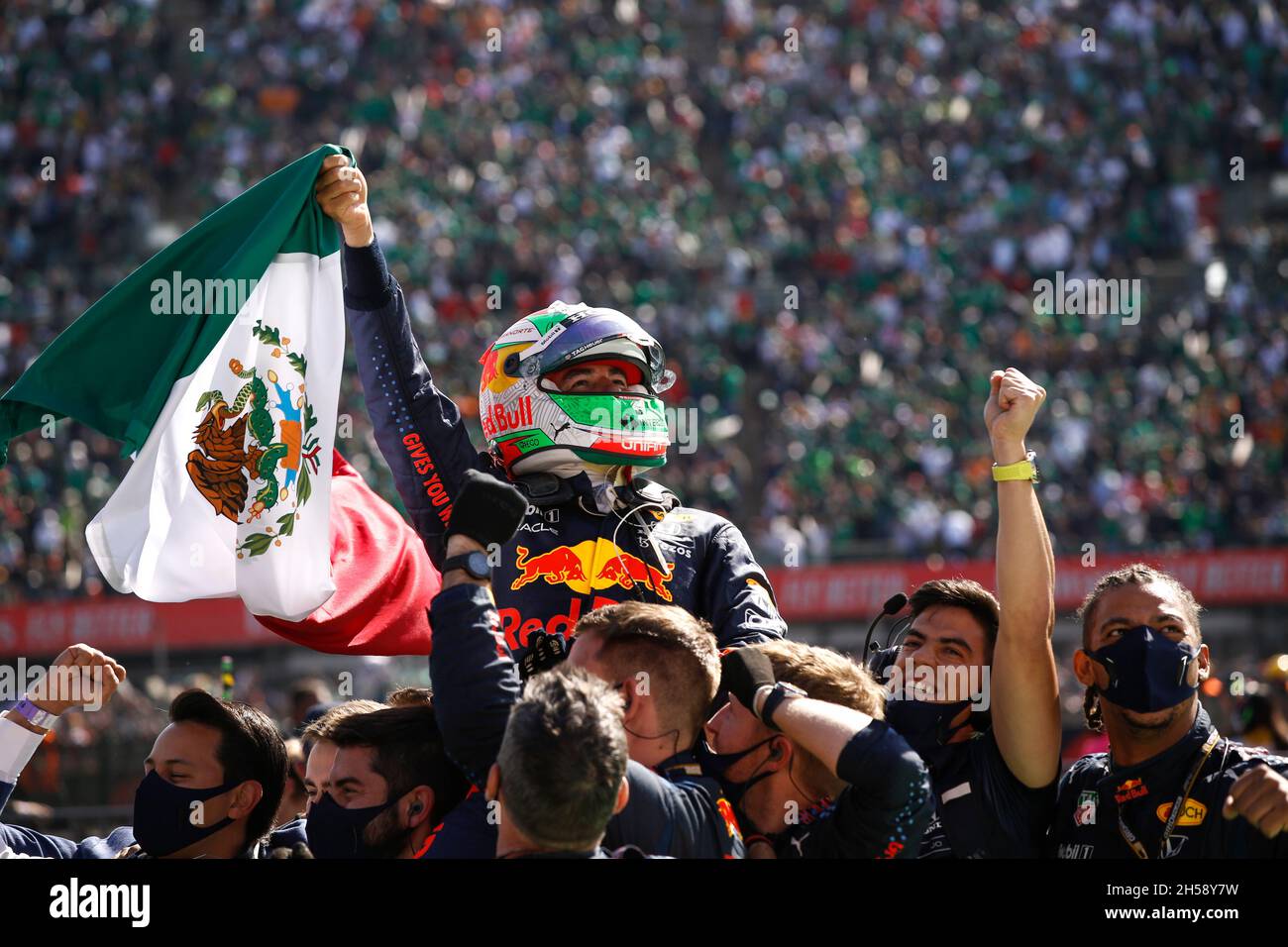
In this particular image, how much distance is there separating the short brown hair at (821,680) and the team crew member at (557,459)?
18.3 inches

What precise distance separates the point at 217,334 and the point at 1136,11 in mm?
22240

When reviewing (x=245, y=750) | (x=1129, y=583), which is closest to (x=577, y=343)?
(x=245, y=750)

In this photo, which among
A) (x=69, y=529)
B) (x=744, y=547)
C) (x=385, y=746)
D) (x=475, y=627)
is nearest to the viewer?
(x=475, y=627)

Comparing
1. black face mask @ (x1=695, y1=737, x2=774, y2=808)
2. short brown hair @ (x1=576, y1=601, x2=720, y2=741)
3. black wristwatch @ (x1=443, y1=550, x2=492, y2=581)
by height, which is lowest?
black face mask @ (x1=695, y1=737, x2=774, y2=808)

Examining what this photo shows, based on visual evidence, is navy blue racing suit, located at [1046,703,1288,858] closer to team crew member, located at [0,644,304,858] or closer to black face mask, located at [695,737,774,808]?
black face mask, located at [695,737,774,808]

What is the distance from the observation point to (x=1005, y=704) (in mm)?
4070

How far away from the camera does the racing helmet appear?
15.5ft

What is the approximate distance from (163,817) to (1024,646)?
2209 mm

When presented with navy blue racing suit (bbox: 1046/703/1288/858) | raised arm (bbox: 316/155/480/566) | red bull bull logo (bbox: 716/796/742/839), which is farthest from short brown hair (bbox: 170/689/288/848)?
navy blue racing suit (bbox: 1046/703/1288/858)

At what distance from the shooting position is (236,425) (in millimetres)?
4805

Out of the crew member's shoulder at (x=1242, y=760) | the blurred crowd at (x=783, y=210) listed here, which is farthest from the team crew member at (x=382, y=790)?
the blurred crowd at (x=783, y=210)

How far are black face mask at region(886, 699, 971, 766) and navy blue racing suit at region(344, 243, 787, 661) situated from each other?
17.0 inches
